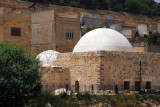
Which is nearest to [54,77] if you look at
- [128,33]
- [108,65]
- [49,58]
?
[49,58]

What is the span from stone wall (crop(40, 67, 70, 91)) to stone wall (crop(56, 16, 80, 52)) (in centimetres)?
1108

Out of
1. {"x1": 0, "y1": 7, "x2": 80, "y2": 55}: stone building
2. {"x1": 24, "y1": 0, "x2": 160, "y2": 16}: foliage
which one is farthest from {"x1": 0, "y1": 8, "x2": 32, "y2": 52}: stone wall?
{"x1": 24, "y1": 0, "x2": 160, "y2": 16}: foliage

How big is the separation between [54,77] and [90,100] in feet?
15.9

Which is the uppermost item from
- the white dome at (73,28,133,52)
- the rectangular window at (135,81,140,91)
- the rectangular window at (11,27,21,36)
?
the rectangular window at (11,27,21,36)

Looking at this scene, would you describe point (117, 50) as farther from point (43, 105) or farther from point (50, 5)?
point (50, 5)

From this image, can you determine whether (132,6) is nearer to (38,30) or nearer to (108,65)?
(38,30)

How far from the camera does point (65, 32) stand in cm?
3444

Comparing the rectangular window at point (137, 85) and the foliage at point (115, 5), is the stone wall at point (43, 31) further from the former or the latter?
the foliage at point (115, 5)

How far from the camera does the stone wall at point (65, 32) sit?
3366cm

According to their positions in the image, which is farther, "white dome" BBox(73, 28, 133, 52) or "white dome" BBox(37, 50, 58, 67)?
"white dome" BBox(37, 50, 58, 67)

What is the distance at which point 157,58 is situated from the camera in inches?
899

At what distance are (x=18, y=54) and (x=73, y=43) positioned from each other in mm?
17930

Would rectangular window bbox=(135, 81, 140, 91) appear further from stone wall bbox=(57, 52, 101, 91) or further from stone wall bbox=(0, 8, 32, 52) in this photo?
stone wall bbox=(0, 8, 32, 52)

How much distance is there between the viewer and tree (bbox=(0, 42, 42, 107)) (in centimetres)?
1627
